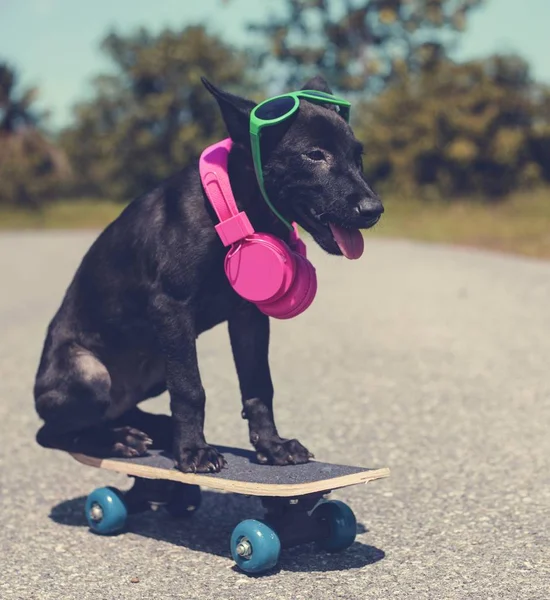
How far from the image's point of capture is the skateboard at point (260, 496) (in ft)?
13.6

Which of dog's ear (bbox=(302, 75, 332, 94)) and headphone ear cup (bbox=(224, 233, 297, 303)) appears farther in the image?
dog's ear (bbox=(302, 75, 332, 94))

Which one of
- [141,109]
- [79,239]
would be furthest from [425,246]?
[141,109]

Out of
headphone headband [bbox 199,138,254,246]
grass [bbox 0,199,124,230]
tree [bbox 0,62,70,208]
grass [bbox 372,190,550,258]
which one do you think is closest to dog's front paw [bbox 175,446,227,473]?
headphone headband [bbox 199,138,254,246]

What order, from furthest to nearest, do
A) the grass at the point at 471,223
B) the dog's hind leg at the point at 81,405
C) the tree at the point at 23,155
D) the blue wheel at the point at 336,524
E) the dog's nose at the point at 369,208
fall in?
1. the tree at the point at 23,155
2. the grass at the point at 471,223
3. the dog's hind leg at the point at 81,405
4. the blue wheel at the point at 336,524
5. the dog's nose at the point at 369,208

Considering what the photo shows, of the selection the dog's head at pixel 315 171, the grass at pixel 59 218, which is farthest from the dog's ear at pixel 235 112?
the grass at pixel 59 218

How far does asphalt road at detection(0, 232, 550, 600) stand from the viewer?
13.8 feet

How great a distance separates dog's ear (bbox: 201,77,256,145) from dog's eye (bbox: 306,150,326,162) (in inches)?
11.1

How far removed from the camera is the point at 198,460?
4402 millimetres

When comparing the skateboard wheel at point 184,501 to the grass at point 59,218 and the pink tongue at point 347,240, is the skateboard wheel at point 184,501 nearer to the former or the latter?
the pink tongue at point 347,240

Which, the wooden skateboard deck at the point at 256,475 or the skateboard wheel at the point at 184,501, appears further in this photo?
the skateboard wheel at the point at 184,501

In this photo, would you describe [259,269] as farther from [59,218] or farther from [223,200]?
[59,218]

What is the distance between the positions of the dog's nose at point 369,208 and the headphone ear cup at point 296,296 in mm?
374

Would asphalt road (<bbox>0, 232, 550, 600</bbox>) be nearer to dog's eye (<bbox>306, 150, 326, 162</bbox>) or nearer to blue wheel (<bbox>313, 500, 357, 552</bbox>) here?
blue wheel (<bbox>313, 500, 357, 552</bbox>)

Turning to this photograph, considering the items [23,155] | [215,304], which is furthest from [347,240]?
[23,155]
